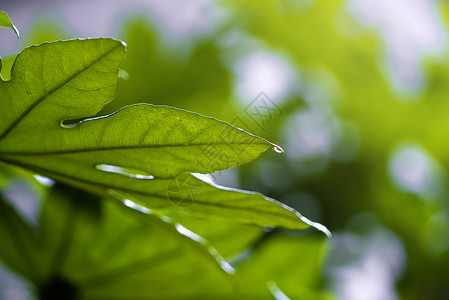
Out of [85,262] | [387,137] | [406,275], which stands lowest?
[406,275]

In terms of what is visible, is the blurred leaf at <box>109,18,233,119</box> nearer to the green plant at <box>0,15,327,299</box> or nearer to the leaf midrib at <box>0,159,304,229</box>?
the green plant at <box>0,15,327,299</box>

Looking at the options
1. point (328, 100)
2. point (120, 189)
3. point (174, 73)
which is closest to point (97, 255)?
point (120, 189)

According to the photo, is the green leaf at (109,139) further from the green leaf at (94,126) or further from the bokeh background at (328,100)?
the bokeh background at (328,100)

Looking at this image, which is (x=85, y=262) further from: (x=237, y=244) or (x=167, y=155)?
(x=167, y=155)

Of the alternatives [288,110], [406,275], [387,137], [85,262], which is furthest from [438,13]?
[85,262]

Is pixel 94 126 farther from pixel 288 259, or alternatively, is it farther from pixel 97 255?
pixel 288 259
